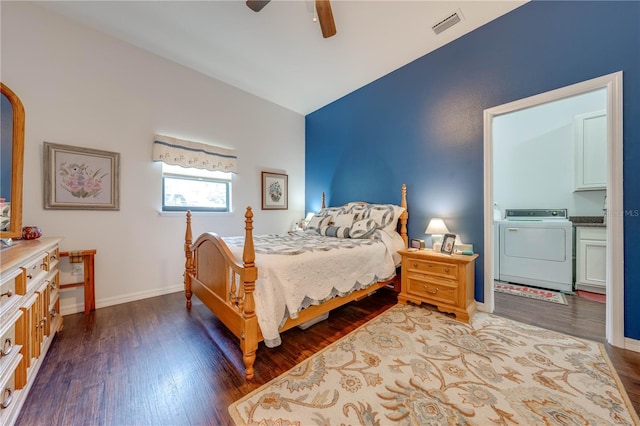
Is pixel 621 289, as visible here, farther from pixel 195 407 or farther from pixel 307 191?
pixel 307 191

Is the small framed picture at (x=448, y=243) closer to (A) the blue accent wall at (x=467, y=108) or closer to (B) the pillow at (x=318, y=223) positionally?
(A) the blue accent wall at (x=467, y=108)

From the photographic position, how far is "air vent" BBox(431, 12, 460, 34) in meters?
2.39

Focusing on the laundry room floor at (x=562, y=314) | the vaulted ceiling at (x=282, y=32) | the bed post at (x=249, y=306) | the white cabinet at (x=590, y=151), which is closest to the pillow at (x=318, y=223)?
the bed post at (x=249, y=306)

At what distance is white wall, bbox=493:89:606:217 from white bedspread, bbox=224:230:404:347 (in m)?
2.83

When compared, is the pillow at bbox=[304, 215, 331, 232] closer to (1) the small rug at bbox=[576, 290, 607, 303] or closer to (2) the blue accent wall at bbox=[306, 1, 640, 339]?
(2) the blue accent wall at bbox=[306, 1, 640, 339]

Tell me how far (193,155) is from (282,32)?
188 centimetres

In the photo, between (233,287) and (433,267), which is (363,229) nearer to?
(433,267)

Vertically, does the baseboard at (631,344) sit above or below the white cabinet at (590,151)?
below

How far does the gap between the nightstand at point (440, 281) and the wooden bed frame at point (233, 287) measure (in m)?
0.36

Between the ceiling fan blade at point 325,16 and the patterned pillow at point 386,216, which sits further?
the patterned pillow at point 386,216

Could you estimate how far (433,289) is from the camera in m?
2.45

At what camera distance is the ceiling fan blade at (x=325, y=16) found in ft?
6.26

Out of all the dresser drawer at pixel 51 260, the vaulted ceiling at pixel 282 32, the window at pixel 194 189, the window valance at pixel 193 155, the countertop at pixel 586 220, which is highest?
the vaulted ceiling at pixel 282 32

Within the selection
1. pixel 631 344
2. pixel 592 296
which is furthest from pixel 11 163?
pixel 592 296
